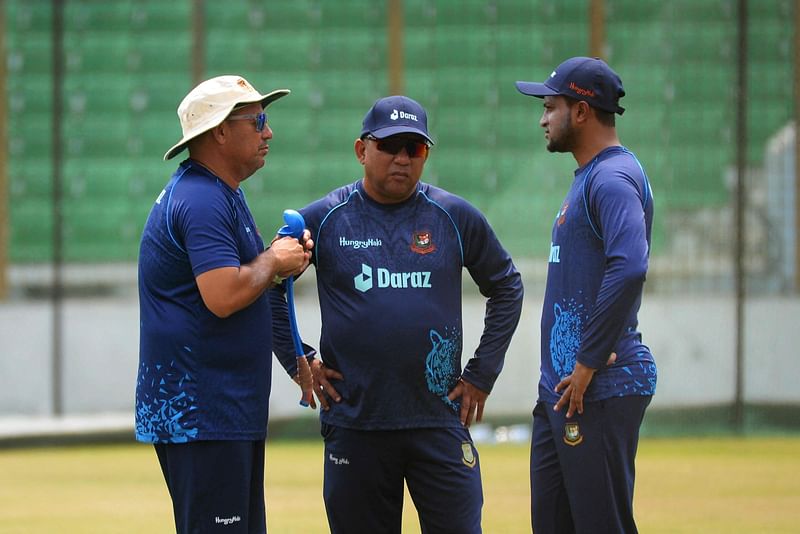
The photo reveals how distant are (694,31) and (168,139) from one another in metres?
4.28

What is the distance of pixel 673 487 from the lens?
8.05m

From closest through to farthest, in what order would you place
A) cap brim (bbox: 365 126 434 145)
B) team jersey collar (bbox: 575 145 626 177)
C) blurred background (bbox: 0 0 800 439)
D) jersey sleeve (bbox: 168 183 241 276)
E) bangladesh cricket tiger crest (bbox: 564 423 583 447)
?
jersey sleeve (bbox: 168 183 241 276), bangladesh cricket tiger crest (bbox: 564 423 583 447), team jersey collar (bbox: 575 145 626 177), cap brim (bbox: 365 126 434 145), blurred background (bbox: 0 0 800 439)

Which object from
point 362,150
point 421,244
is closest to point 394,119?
point 362,150

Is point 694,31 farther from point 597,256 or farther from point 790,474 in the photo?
point 597,256

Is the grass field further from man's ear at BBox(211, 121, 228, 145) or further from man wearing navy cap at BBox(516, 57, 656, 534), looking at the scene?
man's ear at BBox(211, 121, 228, 145)

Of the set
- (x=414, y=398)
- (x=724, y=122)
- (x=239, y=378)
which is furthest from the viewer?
(x=724, y=122)

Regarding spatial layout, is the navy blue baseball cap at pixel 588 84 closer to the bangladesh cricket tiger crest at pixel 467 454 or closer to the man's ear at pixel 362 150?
the man's ear at pixel 362 150

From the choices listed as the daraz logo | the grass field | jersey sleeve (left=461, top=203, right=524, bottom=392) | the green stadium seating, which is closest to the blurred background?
the green stadium seating

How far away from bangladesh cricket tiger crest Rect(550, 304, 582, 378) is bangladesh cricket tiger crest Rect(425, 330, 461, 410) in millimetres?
347

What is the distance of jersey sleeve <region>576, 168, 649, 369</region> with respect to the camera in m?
4.03

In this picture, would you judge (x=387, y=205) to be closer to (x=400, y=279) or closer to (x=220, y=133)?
(x=400, y=279)

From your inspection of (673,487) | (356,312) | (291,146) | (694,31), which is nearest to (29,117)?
(291,146)

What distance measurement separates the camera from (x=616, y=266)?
13.3 feet

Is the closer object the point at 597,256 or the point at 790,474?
the point at 597,256
